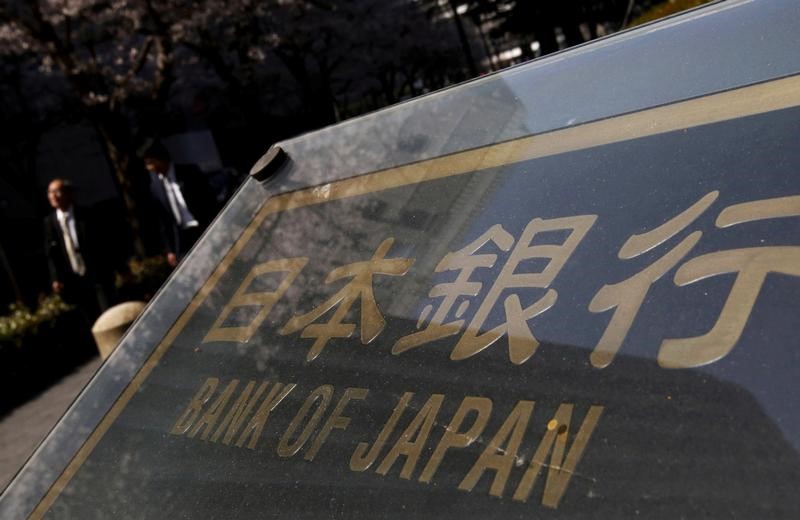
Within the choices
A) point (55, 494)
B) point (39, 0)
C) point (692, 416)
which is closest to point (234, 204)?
point (55, 494)

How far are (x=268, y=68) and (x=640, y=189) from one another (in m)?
32.3

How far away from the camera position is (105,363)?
2.04m

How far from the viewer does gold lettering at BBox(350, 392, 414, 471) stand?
133 centimetres

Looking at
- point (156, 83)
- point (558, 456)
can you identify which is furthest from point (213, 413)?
point (156, 83)

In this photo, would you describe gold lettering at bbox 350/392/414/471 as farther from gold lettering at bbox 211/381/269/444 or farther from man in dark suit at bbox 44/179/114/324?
man in dark suit at bbox 44/179/114/324

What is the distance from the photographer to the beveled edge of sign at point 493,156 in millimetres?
1232

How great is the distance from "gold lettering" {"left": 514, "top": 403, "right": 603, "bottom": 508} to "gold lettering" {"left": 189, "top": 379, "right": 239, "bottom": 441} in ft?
2.35

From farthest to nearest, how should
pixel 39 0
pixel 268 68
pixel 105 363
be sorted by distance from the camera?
pixel 268 68 → pixel 39 0 → pixel 105 363

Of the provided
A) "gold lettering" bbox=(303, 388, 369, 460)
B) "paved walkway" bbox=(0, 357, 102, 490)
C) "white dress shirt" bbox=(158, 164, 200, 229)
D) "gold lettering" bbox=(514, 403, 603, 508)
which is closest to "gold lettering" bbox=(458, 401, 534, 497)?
"gold lettering" bbox=(514, 403, 603, 508)

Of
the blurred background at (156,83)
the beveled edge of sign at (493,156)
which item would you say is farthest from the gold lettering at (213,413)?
the blurred background at (156,83)

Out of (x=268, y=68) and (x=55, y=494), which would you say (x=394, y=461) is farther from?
(x=268, y=68)

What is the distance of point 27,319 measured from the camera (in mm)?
11141

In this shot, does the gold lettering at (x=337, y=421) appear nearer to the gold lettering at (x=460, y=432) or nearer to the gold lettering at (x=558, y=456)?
the gold lettering at (x=460, y=432)

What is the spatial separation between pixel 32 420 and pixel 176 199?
3243mm
